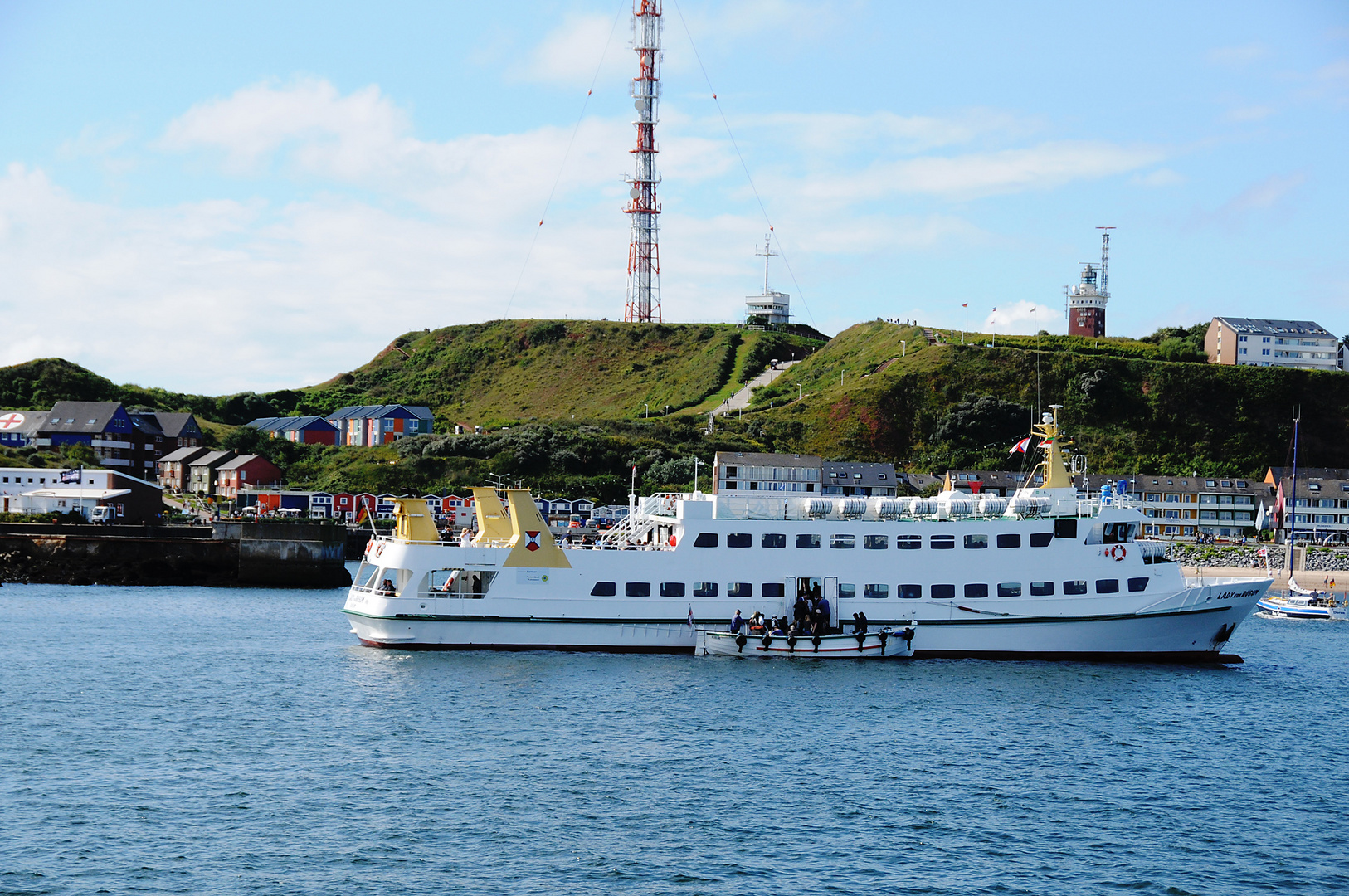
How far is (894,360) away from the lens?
126125 millimetres

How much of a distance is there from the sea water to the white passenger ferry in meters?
1.22

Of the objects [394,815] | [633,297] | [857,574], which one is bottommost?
[394,815]

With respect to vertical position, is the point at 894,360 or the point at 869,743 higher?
the point at 894,360

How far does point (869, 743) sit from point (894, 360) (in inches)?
3939

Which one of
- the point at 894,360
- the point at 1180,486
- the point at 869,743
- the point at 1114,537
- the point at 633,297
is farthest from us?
the point at 633,297

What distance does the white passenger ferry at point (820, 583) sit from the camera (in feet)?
132

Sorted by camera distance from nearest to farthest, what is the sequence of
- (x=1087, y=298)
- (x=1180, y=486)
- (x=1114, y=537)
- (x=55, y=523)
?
(x=1114, y=537), (x=55, y=523), (x=1180, y=486), (x=1087, y=298)

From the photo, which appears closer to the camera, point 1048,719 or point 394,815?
point 394,815

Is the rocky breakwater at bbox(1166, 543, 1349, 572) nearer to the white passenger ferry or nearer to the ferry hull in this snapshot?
the ferry hull

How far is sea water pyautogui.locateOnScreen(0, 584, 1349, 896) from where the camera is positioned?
2081 centimetres

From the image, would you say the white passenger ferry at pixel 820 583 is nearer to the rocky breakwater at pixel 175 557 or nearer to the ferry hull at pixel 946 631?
the ferry hull at pixel 946 631

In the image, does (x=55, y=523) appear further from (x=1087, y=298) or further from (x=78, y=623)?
(x=1087, y=298)

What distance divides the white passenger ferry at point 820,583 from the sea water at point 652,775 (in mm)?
1217

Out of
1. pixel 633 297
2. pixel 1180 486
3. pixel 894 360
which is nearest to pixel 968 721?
pixel 1180 486
